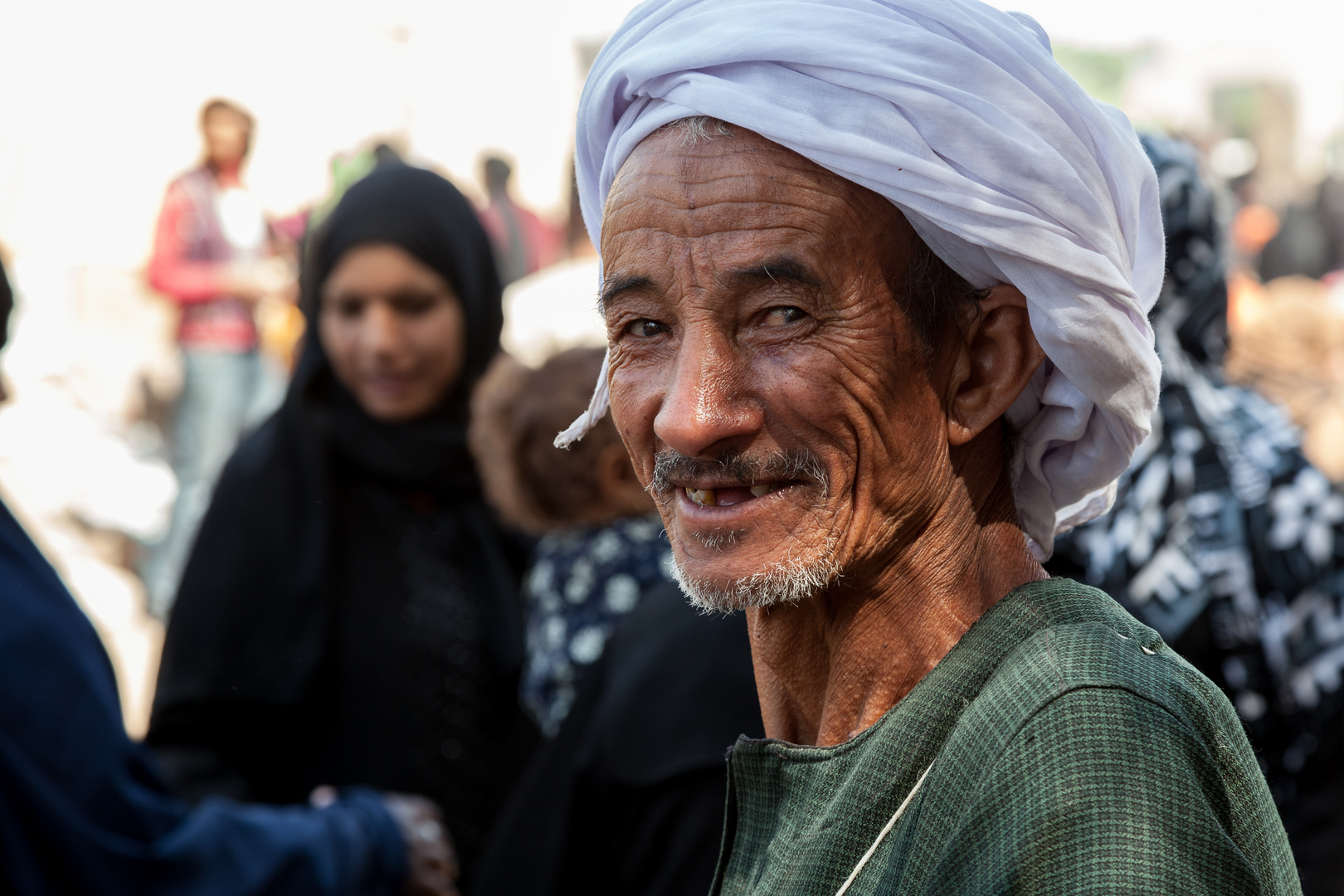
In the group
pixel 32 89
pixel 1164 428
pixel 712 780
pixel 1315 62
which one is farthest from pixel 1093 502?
pixel 1315 62

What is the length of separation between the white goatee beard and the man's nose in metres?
0.15

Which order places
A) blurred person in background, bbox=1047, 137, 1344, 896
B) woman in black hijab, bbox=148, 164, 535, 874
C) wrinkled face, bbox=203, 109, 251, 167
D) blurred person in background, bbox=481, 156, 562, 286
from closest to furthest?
blurred person in background, bbox=1047, 137, 1344, 896, woman in black hijab, bbox=148, 164, 535, 874, wrinkled face, bbox=203, 109, 251, 167, blurred person in background, bbox=481, 156, 562, 286

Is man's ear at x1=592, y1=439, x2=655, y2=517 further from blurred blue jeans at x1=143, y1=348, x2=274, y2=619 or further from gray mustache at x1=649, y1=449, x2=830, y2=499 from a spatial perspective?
blurred blue jeans at x1=143, y1=348, x2=274, y2=619

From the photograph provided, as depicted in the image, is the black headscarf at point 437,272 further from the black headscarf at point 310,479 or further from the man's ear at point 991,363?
the man's ear at point 991,363

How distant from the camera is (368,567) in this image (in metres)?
4.02

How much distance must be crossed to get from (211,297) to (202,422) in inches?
31.3

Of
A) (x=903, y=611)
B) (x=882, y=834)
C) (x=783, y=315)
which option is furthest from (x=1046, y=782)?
(x=783, y=315)

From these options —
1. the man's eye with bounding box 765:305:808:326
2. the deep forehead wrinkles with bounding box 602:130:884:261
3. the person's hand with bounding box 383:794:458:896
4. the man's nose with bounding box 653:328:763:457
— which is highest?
the deep forehead wrinkles with bounding box 602:130:884:261

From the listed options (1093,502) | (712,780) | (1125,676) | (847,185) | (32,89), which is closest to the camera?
(1125,676)

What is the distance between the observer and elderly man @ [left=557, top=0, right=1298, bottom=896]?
144 centimetres

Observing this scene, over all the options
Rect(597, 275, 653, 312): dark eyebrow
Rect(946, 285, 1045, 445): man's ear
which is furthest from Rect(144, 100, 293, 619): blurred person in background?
Rect(946, 285, 1045, 445): man's ear

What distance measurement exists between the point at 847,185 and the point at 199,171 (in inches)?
295

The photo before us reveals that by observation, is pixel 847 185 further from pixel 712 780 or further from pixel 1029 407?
pixel 712 780

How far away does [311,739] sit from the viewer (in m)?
3.83
